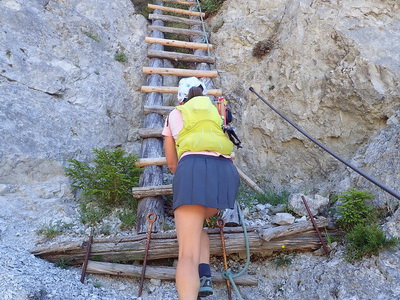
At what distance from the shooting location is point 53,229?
10.9ft

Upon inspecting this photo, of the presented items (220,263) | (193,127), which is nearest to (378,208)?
(220,263)

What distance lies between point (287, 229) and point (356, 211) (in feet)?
1.94

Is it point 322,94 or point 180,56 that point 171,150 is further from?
point 180,56

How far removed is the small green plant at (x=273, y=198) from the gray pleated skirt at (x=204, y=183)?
4.72ft

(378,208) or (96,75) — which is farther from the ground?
(96,75)

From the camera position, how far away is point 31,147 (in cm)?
394

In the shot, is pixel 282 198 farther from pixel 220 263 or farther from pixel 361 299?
pixel 361 299

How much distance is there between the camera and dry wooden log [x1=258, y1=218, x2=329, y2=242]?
3.08 metres

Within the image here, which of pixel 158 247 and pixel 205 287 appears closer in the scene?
pixel 205 287

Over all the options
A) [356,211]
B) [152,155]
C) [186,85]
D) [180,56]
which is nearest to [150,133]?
[152,155]

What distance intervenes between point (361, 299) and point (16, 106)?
13.0 feet

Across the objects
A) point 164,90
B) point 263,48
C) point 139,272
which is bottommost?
point 139,272

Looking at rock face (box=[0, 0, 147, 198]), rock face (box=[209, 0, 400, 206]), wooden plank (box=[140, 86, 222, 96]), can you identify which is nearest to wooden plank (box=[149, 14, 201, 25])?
rock face (box=[0, 0, 147, 198])

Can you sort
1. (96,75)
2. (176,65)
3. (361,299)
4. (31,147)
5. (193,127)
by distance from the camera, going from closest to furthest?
(361,299), (193,127), (31,147), (96,75), (176,65)
